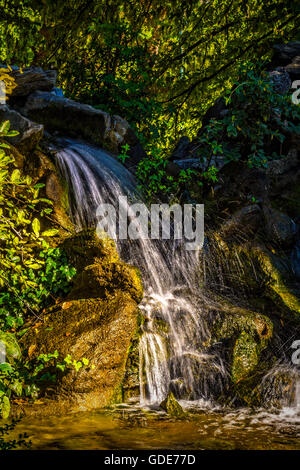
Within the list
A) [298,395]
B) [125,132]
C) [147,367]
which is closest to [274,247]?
[298,395]

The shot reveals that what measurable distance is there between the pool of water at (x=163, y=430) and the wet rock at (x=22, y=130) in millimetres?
3784

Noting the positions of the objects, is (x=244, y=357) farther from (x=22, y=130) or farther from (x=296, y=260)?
(x=22, y=130)

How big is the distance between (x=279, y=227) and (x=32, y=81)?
5426mm

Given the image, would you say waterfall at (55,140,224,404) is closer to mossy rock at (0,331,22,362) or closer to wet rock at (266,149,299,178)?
mossy rock at (0,331,22,362)

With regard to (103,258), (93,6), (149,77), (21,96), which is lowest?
(103,258)

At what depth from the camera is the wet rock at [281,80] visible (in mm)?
7630

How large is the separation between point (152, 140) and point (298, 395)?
6.90 metres

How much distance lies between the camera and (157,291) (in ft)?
15.2

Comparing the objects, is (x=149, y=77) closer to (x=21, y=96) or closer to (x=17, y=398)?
(x=21, y=96)

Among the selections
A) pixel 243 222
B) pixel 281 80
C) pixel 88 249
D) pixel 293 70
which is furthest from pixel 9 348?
pixel 293 70

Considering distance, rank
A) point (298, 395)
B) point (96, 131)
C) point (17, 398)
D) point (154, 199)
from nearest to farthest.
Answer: point (17, 398), point (298, 395), point (154, 199), point (96, 131)

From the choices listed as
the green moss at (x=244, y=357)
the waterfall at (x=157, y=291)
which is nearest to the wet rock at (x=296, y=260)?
the waterfall at (x=157, y=291)

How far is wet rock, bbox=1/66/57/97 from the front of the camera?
6755 mm

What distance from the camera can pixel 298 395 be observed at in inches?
136
